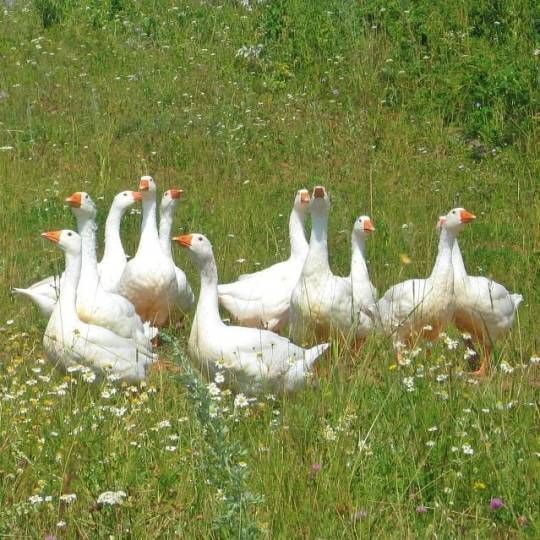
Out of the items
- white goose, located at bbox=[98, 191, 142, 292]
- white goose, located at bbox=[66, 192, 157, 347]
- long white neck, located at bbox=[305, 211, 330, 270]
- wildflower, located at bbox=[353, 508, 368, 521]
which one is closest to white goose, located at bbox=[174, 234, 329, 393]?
white goose, located at bbox=[66, 192, 157, 347]

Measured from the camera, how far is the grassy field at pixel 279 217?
5.14m

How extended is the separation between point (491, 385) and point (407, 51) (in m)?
7.72

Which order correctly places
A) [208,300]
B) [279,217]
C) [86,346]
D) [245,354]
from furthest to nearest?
1. [279,217]
2. [208,300]
3. [86,346]
4. [245,354]

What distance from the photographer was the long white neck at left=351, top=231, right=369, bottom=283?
8.73 meters

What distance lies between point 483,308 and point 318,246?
104 cm

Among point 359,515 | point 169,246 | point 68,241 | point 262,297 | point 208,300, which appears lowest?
point 262,297

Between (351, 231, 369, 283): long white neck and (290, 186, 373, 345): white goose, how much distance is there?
28cm

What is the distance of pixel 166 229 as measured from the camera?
9664 millimetres

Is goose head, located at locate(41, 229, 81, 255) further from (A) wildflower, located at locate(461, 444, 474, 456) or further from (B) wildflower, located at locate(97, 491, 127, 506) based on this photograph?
(B) wildflower, located at locate(97, 491, 127, 506)

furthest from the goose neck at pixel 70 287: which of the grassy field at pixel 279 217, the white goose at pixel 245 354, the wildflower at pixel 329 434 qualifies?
the wildflower at pixel 329 434

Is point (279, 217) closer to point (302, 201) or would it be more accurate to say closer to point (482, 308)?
point (302, 201)

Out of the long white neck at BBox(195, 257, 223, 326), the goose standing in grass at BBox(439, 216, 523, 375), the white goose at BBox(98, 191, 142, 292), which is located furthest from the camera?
the white goose at BBox(98, 191, 142, 292)

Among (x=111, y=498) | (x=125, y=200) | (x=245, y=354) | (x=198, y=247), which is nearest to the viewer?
(x=111, y=498)

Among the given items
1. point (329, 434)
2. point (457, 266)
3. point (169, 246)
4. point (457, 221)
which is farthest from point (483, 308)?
point (329, 434)
